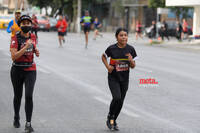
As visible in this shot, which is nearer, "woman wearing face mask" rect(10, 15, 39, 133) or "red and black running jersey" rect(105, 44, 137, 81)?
"woman wearing face mask" rect(10, 15, 39, 133)

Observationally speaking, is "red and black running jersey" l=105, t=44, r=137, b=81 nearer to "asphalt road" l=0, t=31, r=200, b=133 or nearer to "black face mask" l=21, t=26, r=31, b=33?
"asphalt road" l=0, t=31, r=200, b=133

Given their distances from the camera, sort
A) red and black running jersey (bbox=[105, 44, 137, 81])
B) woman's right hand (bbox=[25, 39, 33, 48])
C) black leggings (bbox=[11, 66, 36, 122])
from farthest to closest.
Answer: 1. red and black running jersey (bbox=[105, 44, 137, 81])
2. black leggings (bbox=[11, 66, 36, 122])
3. woman's right hand (bbox=[25, 39, 33, 48])

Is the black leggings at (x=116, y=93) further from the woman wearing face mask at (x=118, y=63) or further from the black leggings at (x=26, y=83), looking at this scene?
the black leggings at (x=26, y=83)

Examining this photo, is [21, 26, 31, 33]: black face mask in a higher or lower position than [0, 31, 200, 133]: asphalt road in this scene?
higher

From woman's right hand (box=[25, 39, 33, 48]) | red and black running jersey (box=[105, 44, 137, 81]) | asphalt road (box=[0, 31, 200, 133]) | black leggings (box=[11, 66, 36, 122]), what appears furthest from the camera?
asphalt road (box=[0, 31, 200, 133])

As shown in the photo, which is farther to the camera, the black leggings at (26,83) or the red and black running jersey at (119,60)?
the red and black running jersey at (119,60)

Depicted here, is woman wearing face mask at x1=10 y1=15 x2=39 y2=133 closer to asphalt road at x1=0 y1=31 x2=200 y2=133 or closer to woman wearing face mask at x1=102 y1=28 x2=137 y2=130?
asphalt road at x1=0 y1=31 x2=200 y2=133

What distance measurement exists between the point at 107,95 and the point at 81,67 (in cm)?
601

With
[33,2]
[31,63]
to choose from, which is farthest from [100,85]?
[33,2]

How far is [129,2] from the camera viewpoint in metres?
63.6

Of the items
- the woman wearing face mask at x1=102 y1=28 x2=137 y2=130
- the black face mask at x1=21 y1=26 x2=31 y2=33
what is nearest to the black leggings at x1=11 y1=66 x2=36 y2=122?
the black face mask at x1=21 y1=26 x2=31 y2=33

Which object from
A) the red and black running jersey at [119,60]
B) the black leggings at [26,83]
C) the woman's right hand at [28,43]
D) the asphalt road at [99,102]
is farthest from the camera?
the asphalt road at [99,102]

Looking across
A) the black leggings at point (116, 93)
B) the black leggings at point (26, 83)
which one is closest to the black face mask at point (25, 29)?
the black leggings at point (26, 83)

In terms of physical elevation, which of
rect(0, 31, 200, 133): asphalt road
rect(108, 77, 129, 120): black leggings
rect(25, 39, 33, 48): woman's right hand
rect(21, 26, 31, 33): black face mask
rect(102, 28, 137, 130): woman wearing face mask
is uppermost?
rect(21, 26, 31, 33): black face mask
